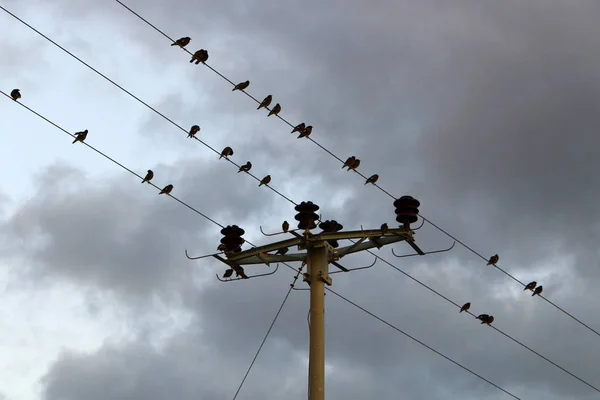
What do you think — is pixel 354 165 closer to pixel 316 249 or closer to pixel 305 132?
pixel 305 132

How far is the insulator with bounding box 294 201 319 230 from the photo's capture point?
66.5 ft

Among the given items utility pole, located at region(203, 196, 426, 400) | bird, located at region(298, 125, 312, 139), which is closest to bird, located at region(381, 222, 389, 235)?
utility pole, located at region(203, 196, 426, 400)

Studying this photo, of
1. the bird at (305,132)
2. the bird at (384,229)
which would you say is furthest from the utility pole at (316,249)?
the bird at (305,132)

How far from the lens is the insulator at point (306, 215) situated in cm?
2028

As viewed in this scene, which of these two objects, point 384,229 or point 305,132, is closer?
point 384,229

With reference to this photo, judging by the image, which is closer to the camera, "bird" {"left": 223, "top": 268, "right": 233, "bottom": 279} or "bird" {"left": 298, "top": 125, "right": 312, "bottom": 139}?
"bird" {"left": 223, "top": 268, "right": 233, "bottom": 279}

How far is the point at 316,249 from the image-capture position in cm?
1983

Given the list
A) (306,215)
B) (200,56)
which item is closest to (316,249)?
(306,215)

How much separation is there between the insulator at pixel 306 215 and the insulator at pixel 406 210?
1.51m

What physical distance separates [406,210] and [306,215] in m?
1.85

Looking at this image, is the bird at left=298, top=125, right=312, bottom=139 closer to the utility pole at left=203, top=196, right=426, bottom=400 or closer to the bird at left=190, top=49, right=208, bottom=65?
the bird at left=190, top=49, right=208, bottom=65

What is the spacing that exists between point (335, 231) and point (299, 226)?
0.67m

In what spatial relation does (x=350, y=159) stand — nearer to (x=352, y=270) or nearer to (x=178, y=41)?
(x=178, y=41)

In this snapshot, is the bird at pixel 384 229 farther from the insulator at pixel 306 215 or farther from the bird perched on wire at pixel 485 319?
the bird perched on wire at pixel 485 319
